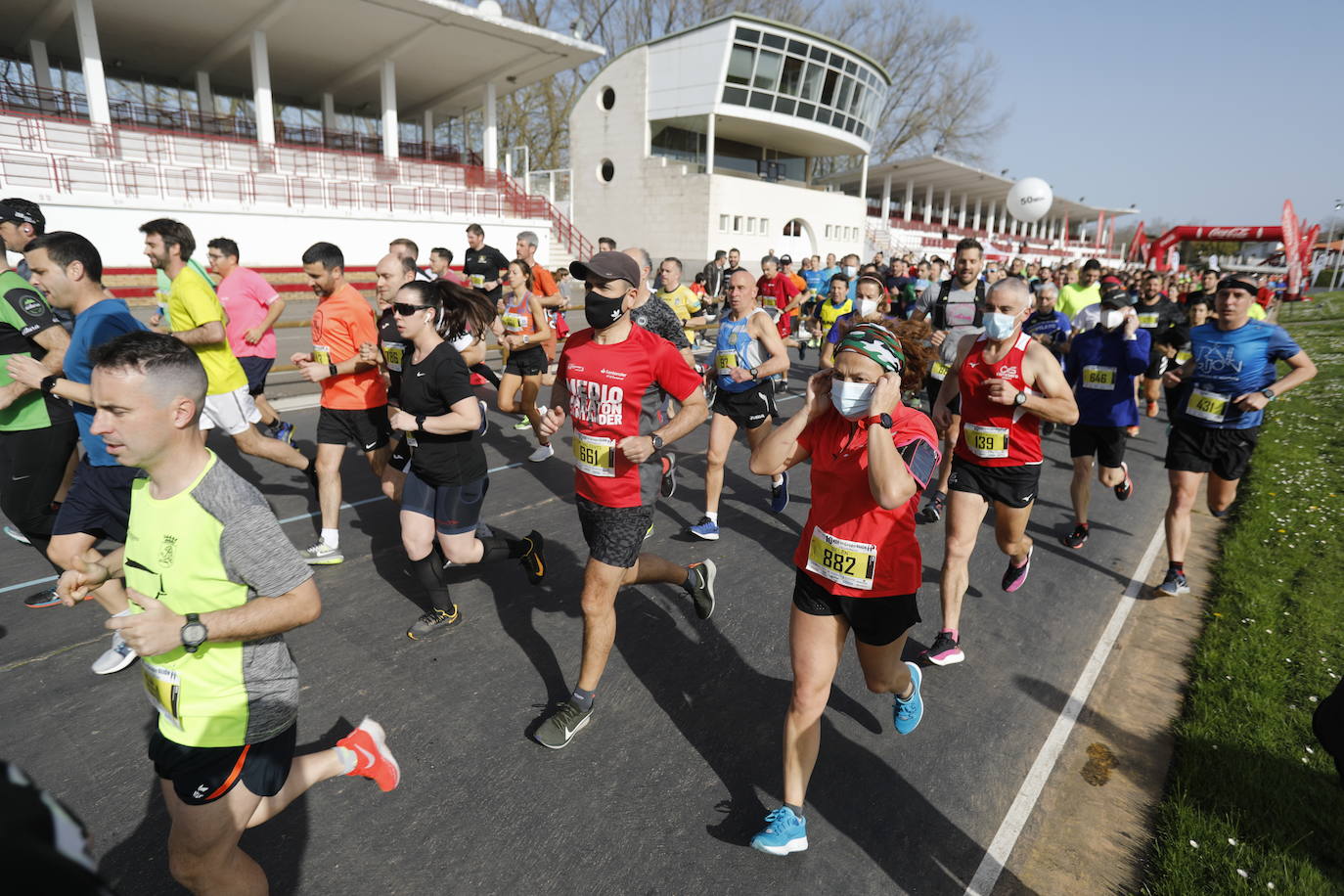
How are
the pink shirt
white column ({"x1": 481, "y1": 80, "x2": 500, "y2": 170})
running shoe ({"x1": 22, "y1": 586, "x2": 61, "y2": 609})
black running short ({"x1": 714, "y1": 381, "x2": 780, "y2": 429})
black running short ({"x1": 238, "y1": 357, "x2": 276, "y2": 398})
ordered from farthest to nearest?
white column ({"x1": 481, "y1": 80, "x2": 500, "y2": 170}) < black running short ({"x1": 238, "y1": 357, "x2": 276, "y2": 398}) < the pink shirt < black running short ({"x1": 714, "y1": 381, "x2": 780, "y2": 429}) < running shoe ({"x1": 22, "y1": 586, "x2": 61, "y2": 609})

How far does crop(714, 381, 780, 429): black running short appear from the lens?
6359mm

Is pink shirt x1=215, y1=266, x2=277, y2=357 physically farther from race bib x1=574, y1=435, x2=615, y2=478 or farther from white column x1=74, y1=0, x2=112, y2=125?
white column x1=74, y1=0, x2=112, y2=125

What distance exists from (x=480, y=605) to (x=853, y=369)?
10.8 feet

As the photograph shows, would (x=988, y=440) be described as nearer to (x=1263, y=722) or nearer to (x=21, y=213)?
(x=1263, y=722)

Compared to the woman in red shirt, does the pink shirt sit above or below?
above

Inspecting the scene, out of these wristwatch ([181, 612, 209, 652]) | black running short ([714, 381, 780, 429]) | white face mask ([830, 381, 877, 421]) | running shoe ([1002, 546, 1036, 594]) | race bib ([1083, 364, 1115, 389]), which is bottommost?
running shoe ([1002, 546, 1036, 594])

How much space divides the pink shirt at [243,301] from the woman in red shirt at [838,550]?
617cm

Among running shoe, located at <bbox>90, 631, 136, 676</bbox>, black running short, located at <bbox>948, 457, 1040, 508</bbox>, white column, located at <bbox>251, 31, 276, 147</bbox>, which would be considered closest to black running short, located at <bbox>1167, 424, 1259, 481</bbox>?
black running short, located at <bbox>948, 457, 1040, 508</bbox>

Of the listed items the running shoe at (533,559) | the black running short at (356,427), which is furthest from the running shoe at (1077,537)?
the black running short at (356,427)

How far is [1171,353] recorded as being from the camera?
25.4 feet

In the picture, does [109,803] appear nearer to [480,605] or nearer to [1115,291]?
[480,605]

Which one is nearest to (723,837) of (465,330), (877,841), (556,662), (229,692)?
(877,841)

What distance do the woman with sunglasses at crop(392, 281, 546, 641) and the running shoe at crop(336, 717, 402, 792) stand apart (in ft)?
4.78

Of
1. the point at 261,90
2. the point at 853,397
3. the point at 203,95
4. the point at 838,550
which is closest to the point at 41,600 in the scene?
the point at 838,550
